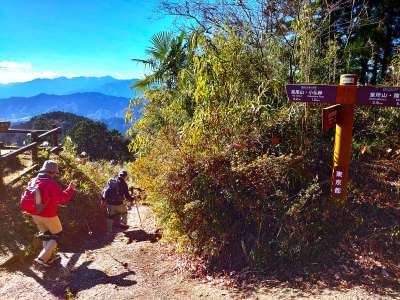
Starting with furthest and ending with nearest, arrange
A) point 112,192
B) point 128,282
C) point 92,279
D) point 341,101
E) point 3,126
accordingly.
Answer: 1. point 112,192
2. point 3,126
3. point 92,279
4. point 128,282
5. point 341,101

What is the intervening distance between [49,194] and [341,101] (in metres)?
4.42

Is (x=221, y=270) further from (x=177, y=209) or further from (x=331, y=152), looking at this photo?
(x=331, y=152)

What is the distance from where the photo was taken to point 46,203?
5.79m

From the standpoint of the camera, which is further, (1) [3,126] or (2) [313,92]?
(1) [3,126]

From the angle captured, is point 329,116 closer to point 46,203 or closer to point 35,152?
point 46,203

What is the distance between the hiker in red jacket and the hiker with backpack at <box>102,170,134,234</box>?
209 centimetres

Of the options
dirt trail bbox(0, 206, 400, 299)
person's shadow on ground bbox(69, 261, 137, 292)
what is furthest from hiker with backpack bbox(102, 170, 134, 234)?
person's shadow on ground bbox(69, 261, 137, 292)

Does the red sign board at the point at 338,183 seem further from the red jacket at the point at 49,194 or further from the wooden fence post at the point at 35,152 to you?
the wooden fence post at the point at 35,152

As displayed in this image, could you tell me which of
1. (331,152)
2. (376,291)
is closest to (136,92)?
(331,152)

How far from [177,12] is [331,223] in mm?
6413

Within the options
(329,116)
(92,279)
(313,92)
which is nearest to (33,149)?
(92,279)

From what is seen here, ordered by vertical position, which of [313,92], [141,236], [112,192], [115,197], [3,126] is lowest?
[141,236]

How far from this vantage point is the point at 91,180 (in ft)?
32.4

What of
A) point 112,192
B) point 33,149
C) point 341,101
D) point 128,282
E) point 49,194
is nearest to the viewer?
point 341,101
